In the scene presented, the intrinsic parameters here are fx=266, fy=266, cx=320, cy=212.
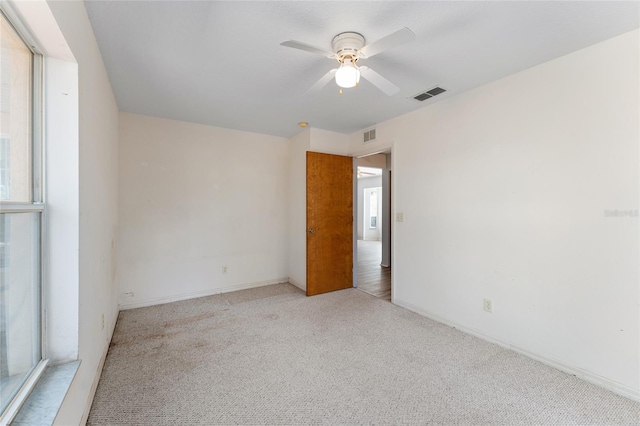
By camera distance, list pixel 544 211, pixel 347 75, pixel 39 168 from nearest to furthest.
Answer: pixel 39 168
pixel 347 75
pixel 544 211

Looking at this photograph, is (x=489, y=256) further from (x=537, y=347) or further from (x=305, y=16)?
(x=305, y=16)

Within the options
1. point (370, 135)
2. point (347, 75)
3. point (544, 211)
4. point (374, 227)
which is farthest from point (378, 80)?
point (374, 227)

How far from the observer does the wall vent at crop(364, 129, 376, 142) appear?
3.75m

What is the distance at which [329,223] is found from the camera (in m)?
3.99

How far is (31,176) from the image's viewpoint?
1.19m

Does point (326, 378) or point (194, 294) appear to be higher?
point (194, 294)

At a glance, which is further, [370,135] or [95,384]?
[370,135]

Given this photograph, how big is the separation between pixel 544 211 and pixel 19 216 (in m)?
3.24

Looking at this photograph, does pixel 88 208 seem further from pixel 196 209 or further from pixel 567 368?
pixel 567 368

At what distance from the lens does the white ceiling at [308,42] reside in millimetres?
1566

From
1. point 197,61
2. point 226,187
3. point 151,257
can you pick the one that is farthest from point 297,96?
point 151,257

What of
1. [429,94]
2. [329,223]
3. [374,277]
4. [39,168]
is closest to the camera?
[39,168]

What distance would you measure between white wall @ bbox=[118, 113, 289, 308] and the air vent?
2278mm

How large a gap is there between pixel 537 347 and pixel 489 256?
794 millimetres
